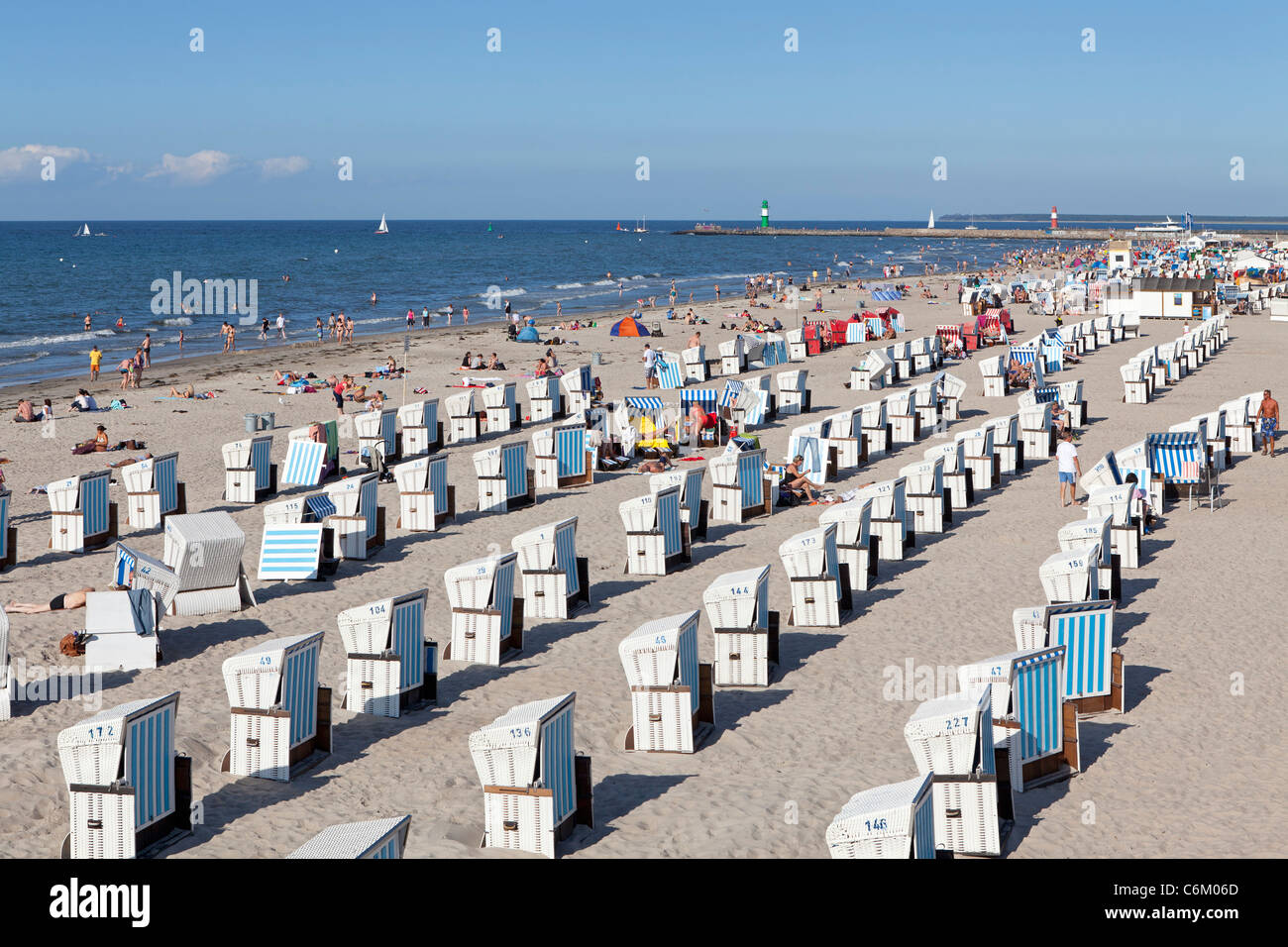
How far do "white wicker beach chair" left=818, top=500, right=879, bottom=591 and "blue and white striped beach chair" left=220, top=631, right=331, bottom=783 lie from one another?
713cm

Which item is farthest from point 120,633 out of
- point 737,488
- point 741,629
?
point 737,488

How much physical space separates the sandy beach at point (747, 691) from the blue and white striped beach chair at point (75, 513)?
0.38m

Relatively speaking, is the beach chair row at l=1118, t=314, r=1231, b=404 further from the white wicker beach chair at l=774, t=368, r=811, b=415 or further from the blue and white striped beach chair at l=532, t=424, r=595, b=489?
the blue and white striped beach chair at l=532, t=424, r=595, b=489

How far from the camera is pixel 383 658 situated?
11.4 m

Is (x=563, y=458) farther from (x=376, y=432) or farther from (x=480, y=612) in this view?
(x=480, y=612)

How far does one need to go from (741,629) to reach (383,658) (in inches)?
134

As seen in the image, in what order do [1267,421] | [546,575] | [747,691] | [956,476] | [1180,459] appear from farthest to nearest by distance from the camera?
1. [1267,421]
2. [956,476]
3. [1180,459]
4. [546,575]
5. [747,691]

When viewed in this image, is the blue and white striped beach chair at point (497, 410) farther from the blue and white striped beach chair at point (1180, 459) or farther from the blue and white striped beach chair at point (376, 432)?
the blue and white striped beach chair at point (1180, 459)

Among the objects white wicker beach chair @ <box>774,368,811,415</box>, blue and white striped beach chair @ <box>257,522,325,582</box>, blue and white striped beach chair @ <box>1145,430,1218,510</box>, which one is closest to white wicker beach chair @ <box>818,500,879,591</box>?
blue and white striped beach chair @ <box>257,522,325,582</box>

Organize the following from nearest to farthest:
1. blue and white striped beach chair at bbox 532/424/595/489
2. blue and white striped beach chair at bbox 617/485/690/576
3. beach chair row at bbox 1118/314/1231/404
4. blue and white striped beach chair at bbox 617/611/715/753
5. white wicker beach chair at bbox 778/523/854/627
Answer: blue and white striped beach chair at bbox 617/611/715/753, white wicker beach chair at bbox 778/523/854/627, blue and white striped beach chair at bbox 617/485/690/576, blue and white striped beach chair at bbox 532/424/595/489, beach chair row at bbox 1118/314/1231/404

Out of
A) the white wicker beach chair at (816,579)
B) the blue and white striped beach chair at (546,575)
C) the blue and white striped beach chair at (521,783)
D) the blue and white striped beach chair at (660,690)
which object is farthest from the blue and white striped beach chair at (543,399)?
the blue and white striped beach chair at (521,783)

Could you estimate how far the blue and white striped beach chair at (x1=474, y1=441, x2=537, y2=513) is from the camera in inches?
781
